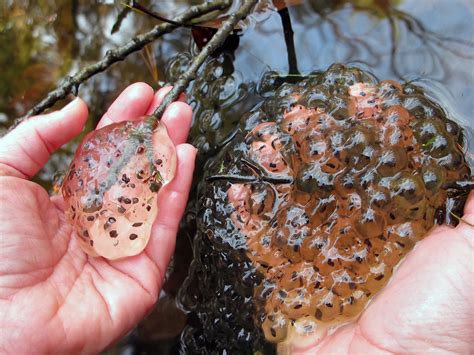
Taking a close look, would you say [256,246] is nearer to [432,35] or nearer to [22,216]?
[22,216]

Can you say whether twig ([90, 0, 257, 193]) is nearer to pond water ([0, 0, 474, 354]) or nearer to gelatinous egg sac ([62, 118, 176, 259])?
gelatinous egg sac ([62, 118, 176, 259])

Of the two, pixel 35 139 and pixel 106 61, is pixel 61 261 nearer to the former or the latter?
pixel 35 139

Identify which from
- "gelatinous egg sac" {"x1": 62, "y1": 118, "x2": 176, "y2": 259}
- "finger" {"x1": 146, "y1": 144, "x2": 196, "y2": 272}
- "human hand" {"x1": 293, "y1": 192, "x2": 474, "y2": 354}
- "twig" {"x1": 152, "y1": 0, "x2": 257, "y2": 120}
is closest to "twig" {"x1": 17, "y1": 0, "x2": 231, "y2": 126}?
"twig" {"x1": 152, "y1": 0, "x2": 257, "y2": 120}

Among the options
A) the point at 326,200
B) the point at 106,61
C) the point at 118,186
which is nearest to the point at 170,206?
the point at 118,186

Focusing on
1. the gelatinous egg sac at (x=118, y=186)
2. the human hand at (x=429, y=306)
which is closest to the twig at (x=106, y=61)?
the gelatinous egg sac at (x=118, y=186)

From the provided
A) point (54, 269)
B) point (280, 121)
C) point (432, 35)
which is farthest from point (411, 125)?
point (54, 269)

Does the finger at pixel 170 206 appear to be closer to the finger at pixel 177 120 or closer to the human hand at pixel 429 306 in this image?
the finger at pixel 177 120

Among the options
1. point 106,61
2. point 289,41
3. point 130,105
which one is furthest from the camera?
point 289,41

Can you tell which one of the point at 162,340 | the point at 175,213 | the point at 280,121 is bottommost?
the point at 162,340
